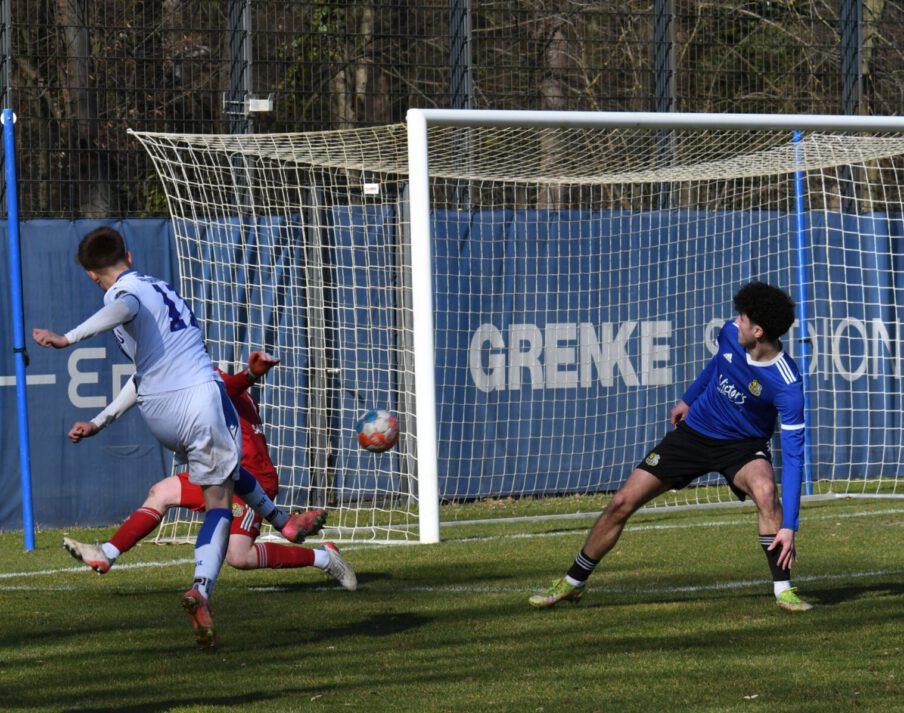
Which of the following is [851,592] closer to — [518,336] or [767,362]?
[767,362]

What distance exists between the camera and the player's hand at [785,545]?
294 inches

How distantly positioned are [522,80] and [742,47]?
259cm

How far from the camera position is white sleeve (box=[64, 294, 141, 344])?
6.75m

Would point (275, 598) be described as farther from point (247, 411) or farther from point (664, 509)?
point (664, 509)

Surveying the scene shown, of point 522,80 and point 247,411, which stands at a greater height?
point 522,80

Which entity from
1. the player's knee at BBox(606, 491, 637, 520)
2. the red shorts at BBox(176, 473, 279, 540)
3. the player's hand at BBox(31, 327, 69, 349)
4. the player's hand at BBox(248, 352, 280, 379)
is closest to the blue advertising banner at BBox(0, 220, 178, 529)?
the red shorts at BBox(176, 473, 279, 540)

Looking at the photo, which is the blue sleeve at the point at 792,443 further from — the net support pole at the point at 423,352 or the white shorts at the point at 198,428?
the net support pole at the point at 423,352

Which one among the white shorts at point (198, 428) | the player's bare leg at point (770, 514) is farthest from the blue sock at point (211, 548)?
the player's bare leg at point (770, 514)

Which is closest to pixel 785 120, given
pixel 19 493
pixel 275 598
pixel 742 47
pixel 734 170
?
pixel 734 170

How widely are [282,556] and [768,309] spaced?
3033 mm

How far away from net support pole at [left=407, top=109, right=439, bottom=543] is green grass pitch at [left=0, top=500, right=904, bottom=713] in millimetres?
372

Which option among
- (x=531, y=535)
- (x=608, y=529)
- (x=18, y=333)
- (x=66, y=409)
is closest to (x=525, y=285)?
(x=531, y=535)

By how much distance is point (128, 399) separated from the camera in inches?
315

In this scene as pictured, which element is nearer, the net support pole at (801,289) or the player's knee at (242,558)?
the player's knee at (242,558)
